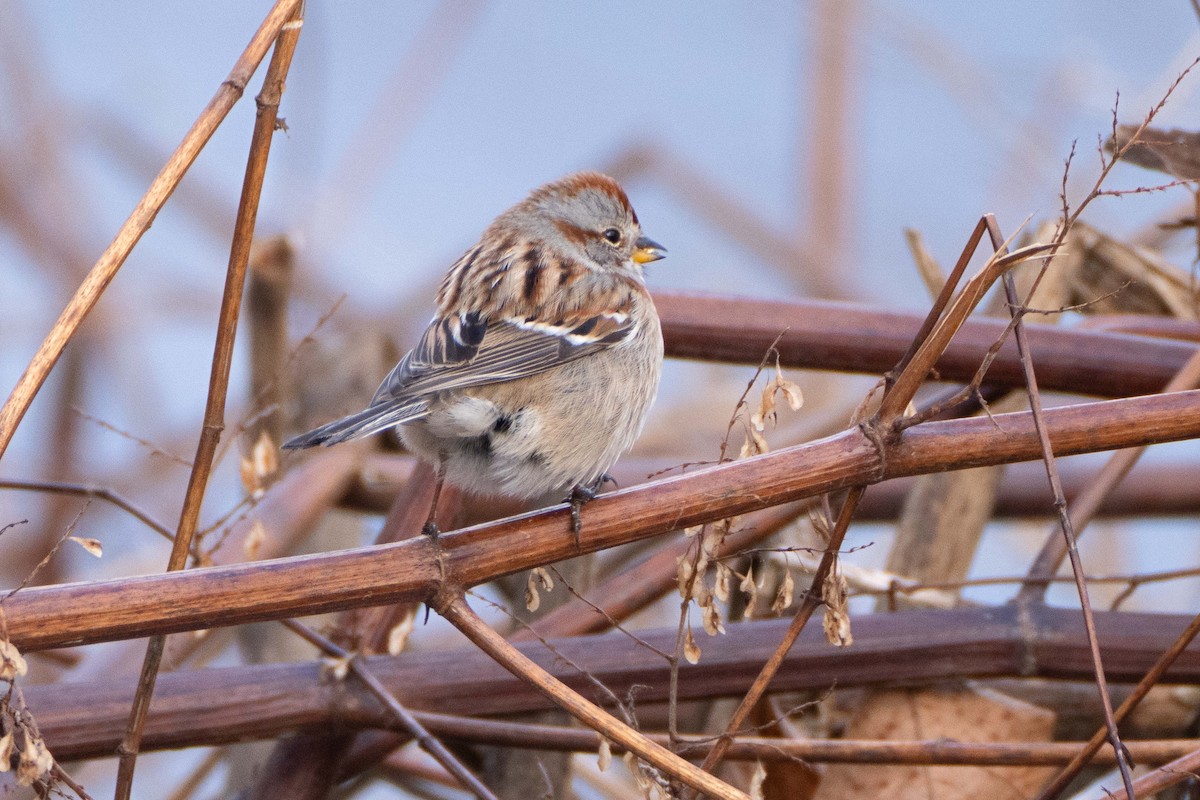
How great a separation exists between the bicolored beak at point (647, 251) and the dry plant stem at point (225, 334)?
1810 mm

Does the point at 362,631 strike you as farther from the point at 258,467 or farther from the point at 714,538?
the point at 714,538

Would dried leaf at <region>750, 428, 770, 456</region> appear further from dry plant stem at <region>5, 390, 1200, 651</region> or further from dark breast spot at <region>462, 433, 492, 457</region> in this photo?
dark breast spot at <region>462, 433, 492, 457</region>

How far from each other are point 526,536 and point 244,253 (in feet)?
1.73

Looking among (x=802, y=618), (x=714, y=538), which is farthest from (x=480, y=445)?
(x=802, y=618)

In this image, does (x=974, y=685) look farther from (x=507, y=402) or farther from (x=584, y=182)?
(x=584, y=182)

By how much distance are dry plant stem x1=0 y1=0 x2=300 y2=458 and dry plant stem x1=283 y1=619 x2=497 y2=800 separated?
530 millimetres

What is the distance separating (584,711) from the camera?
1.52 meters

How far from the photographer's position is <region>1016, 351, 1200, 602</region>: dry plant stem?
222 cm

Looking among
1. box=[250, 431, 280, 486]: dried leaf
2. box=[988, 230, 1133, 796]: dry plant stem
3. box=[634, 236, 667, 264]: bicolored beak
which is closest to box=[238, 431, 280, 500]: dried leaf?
box=[250, 431, 280, 486]: dried leaf

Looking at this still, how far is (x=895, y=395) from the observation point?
5.17ft

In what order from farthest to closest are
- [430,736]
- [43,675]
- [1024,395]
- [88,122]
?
[88,122] → [43,675] → [1024,395] → [430,736]

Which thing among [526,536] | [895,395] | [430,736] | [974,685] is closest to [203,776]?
[430,736]

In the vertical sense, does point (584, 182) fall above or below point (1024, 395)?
above

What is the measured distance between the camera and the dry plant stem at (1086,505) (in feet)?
7.29
